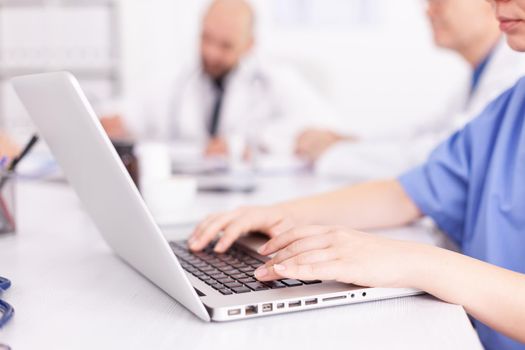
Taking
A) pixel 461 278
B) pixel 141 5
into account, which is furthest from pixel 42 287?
pixel 141 5

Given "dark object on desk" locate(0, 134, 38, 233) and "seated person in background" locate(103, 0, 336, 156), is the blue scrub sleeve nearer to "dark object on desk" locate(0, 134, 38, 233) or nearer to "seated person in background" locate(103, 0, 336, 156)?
"dark object on desk" locate(0, 134, 38, 233)

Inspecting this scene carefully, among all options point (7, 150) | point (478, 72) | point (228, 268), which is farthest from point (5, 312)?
point (478, 72)

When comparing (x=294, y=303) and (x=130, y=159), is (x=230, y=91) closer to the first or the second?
(x=130, y=159)

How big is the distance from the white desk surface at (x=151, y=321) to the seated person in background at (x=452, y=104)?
914 millimetres

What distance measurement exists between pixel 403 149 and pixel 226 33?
3.76 feet

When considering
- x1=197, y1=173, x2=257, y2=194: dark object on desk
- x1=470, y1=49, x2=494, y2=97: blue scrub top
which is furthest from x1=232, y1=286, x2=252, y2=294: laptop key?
x1=470, y1=49, x2=494, y2=97: blue scrub top

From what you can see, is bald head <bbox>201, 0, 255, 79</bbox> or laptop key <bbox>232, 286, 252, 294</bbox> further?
bald head <bbox>201, 0, 255, 79</bbox>

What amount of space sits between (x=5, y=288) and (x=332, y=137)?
1276 mm

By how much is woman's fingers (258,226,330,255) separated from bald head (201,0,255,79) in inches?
76.8

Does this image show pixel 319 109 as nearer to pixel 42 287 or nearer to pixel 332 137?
pixel 332 137

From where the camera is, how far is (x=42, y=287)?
770 millimetres

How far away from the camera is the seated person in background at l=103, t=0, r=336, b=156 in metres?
2.55

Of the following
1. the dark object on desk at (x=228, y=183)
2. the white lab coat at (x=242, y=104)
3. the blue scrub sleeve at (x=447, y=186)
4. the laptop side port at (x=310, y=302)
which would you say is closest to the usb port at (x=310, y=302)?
the laptop side port at (x=310, y=302)

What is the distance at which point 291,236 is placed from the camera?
761 millimetres
